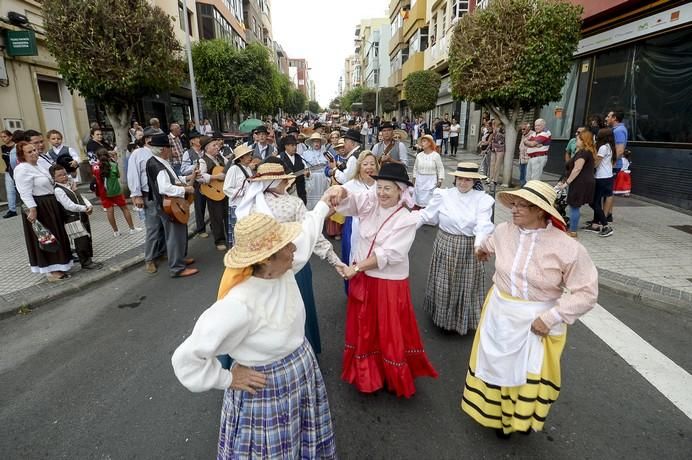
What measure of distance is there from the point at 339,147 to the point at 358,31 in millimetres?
102030

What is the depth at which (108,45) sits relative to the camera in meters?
9.02

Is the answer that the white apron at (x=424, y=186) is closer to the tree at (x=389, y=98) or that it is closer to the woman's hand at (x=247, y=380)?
the woman's hand at (x=247, y=380)

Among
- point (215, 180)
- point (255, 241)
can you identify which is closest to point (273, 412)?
point (255, 241)

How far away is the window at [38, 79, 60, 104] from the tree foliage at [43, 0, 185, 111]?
14.4 ft

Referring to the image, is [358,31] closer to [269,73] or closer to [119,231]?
[269,73]

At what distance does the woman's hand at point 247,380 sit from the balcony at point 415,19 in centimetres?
3092

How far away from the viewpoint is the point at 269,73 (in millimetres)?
21406

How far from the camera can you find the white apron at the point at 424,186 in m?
7.71

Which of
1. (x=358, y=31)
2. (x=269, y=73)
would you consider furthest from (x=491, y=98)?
(x=358, y=31)

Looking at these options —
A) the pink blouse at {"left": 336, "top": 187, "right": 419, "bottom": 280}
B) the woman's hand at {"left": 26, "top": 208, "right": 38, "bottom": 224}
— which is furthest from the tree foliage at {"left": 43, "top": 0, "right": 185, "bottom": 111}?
the pink blouse at {"left": 336, "top": 187, "right": 419, "bottom": 280}

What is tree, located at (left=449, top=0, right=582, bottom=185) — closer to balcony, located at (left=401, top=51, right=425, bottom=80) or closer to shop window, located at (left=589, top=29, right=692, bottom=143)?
shop window, located at (left=589, top=29, right=692, bottom=143)

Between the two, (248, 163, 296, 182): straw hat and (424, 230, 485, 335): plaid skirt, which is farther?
(424, 230, 485, 335): plaid skirt

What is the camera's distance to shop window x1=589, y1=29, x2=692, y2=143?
9.06 meters

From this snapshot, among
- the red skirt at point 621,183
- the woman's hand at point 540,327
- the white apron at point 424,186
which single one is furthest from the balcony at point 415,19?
the woman's hand at point 540,327
